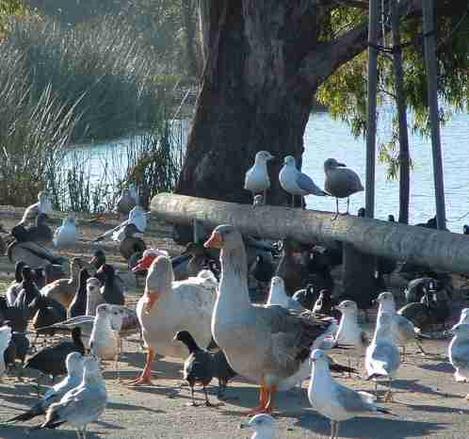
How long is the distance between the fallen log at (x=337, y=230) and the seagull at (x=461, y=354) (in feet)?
8.48

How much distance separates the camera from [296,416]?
1153 centimetres

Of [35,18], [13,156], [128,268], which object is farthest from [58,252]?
[35,18]

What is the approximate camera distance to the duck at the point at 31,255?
62.9 ft

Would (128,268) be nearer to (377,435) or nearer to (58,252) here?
(58,252)

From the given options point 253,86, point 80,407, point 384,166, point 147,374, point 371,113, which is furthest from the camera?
point 384,166

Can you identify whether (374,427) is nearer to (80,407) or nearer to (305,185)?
(80,407)

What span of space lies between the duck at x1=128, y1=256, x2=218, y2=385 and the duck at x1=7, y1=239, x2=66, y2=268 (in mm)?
5900

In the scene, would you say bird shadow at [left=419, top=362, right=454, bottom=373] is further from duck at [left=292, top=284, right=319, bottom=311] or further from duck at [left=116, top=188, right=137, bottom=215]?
duck at [left=116, top=188, right=137, bottom=215]

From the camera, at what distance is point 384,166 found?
2920 cm

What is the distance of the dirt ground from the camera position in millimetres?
10852

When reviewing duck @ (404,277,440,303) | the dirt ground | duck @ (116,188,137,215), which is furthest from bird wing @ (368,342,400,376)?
duck @ (116,188,137,215)

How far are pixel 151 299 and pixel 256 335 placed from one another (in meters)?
1.72

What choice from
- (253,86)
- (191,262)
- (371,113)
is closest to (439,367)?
(191,262)

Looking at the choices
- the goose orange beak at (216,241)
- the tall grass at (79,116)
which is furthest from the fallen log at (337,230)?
the tall grass at (79,116)
